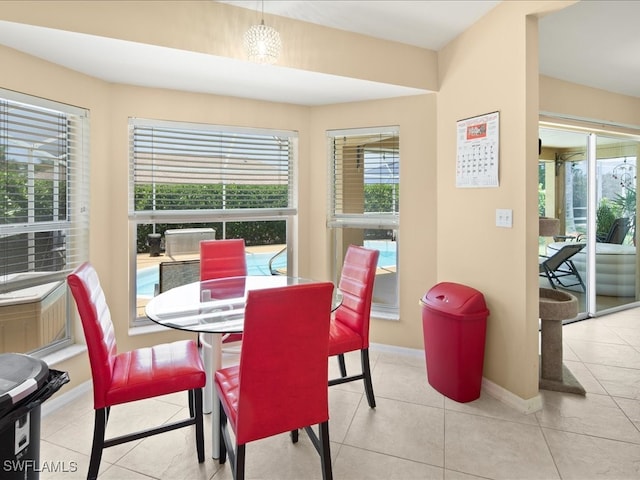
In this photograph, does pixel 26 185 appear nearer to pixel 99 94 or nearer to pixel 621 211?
pixel 99 94

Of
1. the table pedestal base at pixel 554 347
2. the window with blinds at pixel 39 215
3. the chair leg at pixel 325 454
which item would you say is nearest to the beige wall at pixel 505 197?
the table pedestal base at pixel 554 347

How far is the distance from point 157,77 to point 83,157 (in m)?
0.83

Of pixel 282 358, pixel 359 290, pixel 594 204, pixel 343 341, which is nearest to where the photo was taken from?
pixel 282 358

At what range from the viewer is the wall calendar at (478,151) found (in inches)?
101

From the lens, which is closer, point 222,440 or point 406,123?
point 222,440

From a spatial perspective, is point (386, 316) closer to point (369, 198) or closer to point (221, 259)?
point (369, 198)

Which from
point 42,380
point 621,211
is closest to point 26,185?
point 42,380

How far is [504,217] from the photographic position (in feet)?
8.26

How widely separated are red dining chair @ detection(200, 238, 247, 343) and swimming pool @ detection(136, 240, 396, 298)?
0.49 m

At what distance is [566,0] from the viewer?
212cm

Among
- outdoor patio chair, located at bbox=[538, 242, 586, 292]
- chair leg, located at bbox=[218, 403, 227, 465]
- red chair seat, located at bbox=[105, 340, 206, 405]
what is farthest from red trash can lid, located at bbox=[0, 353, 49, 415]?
outdoor patio chair, located at bbox=[538, 242, 586, 292]

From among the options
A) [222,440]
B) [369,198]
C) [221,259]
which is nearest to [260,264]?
[221,259]

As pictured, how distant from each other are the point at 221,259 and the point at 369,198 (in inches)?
59.6

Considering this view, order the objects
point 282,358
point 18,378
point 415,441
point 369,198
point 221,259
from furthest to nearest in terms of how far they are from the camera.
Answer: point 369,198, point 221,259, point 415,441, point 282,358, point 18,378
